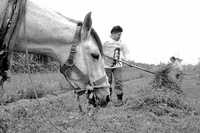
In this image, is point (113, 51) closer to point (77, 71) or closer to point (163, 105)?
point (163, 105)

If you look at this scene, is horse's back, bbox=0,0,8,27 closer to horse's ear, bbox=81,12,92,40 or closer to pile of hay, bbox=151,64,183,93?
horse's ear, bbox=81,12,92,40

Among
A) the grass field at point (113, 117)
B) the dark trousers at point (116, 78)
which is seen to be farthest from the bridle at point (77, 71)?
the dark trousers at point (116, 78)

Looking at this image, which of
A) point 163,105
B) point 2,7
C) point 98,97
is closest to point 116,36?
point 163,105

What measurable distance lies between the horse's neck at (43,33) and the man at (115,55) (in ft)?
14.9

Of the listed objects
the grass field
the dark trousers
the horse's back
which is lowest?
the grass field

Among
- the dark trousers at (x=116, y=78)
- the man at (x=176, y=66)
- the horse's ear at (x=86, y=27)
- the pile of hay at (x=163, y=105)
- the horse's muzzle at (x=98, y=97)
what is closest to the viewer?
the horse's ear at (x=86, y=27)

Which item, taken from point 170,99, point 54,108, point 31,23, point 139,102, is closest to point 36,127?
point 54,108

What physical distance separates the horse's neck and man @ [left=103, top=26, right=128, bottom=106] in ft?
14.9

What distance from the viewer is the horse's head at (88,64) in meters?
3.63

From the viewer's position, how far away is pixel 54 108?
6973mm

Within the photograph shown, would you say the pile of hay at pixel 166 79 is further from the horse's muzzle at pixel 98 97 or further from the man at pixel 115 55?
the horse's muzzle at pixel 98 97

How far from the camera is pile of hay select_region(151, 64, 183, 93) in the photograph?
827 centimetres

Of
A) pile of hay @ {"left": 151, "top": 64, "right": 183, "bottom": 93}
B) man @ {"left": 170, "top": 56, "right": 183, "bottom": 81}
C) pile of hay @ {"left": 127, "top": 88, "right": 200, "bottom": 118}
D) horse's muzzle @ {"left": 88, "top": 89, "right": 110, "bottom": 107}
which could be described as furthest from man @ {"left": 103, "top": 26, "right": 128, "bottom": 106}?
horse's muzzle @ {"left": 88, "top": 89, "right": 110, "bottom": 107}

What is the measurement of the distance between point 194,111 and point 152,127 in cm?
215
